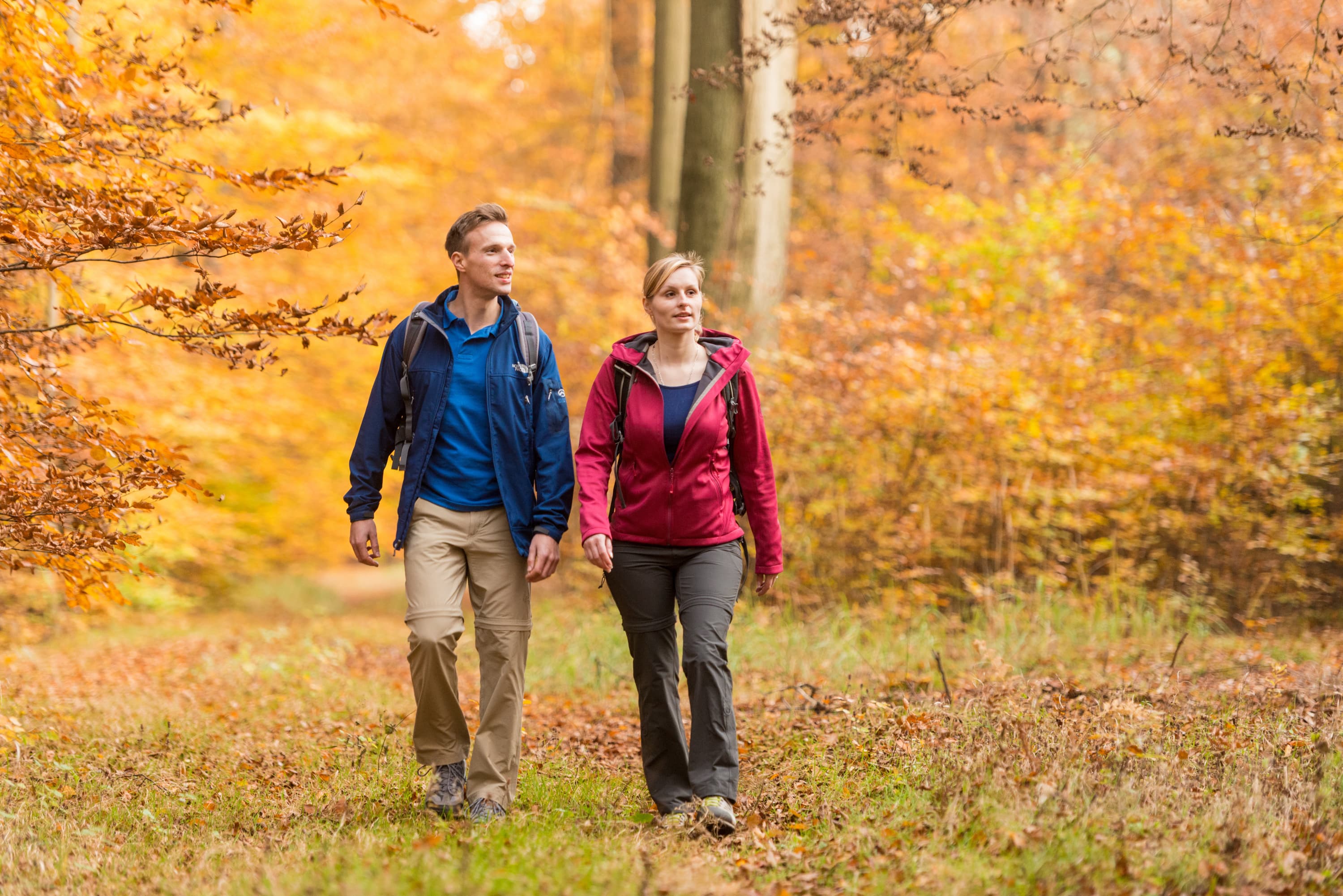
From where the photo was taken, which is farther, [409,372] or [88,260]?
[88,260]

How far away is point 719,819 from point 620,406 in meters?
1.57

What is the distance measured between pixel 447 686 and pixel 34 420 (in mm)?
2332

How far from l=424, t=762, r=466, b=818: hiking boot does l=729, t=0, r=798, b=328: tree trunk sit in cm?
562

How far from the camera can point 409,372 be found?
14.2 ft

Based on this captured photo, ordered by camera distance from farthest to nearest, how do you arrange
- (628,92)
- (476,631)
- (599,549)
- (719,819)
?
(628,92)
(476,631)
(599,549)
(719,819)

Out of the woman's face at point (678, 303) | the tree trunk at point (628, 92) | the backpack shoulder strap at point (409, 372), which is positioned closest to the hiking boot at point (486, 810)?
the backpack shoulder strap at point (409, 372)

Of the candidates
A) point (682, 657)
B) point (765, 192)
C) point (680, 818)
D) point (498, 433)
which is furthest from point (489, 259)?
point (765, 192)

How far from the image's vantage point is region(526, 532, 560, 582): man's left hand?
13.9ft

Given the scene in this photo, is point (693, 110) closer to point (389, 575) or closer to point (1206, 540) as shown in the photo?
point (1206, 540)

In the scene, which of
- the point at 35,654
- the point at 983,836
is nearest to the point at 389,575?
the point at 35,654

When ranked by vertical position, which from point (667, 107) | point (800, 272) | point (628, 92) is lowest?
point (800, 272)

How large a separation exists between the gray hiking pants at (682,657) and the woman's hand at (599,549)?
0.14m

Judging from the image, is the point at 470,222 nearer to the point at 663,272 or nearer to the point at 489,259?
the point at 489,259

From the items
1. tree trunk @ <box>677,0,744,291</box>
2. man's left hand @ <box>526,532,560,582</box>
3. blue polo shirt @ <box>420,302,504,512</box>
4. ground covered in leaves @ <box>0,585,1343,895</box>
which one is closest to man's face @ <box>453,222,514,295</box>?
blue polo shirt @ <box>420,302,504,512</box>
